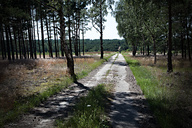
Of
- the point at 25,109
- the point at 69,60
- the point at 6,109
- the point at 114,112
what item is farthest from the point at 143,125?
the point at 69,60

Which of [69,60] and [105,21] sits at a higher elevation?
[105,21]

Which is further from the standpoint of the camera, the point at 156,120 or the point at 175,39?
the point at 175,39

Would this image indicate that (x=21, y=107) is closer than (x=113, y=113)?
No

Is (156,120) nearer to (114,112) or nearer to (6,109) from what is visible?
(114,112)

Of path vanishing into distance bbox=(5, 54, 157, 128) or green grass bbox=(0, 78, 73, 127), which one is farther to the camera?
green grass bbox=(0, 78, 73, 127)

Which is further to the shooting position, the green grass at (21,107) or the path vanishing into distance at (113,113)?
the green grass at (21,107)

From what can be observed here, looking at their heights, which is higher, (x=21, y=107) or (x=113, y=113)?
(x=21, y=107)

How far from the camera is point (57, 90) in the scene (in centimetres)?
752

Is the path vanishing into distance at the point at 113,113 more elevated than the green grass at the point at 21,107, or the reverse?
the green grass at the point at 21,107

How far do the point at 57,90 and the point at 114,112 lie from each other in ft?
13.6

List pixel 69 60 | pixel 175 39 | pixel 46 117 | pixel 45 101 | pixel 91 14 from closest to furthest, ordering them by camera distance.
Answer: pixel 46 117 → pixel 45 101 → pixel 69 60 → pixel 175 39 → pixel 91 14

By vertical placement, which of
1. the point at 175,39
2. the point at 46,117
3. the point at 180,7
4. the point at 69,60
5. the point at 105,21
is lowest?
the point at 46,117

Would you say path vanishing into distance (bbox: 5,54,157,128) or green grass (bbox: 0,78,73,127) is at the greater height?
green grass (bbox: 0,78,73,127)

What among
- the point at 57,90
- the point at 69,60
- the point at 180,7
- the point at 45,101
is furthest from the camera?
the point at 180,7
